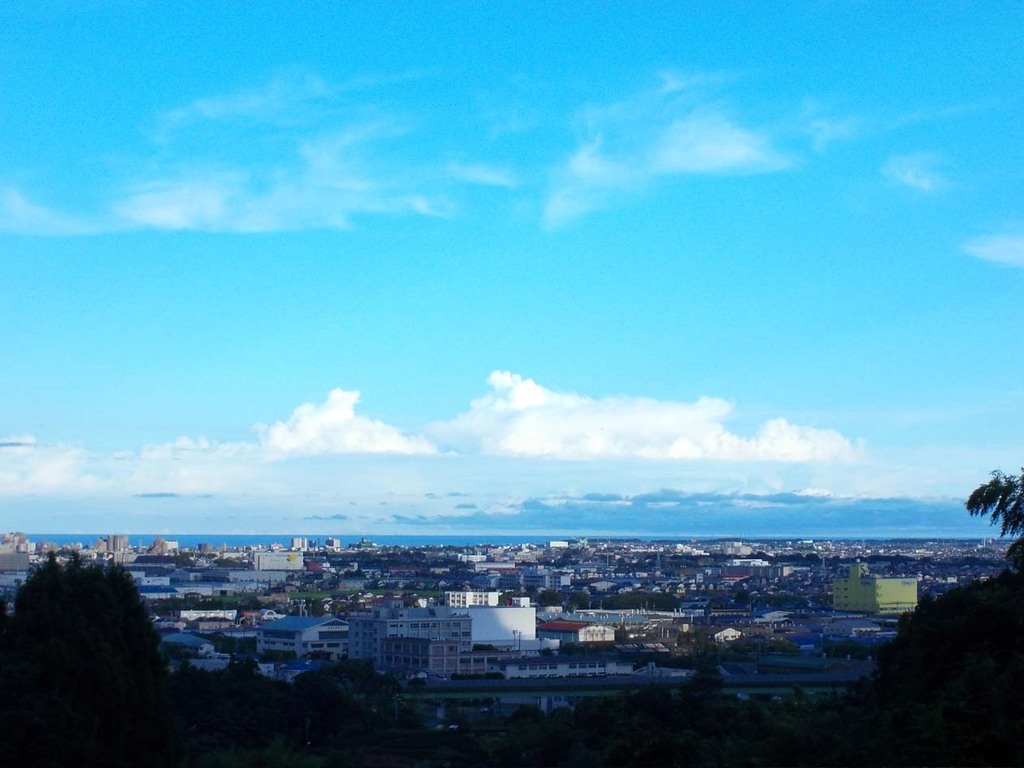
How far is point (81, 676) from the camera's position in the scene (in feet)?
44.4

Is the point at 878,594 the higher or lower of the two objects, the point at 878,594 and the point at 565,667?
the higher

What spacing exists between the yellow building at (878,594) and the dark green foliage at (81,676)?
74893 millimetres

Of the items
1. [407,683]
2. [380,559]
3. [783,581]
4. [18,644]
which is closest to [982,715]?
[18,644]

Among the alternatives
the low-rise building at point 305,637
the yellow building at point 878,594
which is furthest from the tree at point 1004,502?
the yellow building at point 878,594

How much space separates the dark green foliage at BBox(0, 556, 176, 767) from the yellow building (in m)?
74.9

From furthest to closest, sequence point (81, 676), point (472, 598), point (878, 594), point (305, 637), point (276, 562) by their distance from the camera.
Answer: point (276, 562) → point (472, 598) → point (878, 594) → point (305, 637) → point (81, 676)

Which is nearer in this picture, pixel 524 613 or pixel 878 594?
pixel 524 613

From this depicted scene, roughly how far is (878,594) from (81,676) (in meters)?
78.9

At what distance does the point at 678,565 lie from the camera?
15362 centimetres

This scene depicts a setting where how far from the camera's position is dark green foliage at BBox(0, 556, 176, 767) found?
12.8 meters

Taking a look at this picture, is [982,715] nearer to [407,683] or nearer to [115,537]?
[407,683]

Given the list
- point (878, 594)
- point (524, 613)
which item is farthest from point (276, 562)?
point (524, 613)

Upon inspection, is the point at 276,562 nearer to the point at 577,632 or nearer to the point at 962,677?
the point at 577,632

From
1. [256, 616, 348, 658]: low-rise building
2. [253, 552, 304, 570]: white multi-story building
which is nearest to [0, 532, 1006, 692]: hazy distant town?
[256, 616, 348, 658]: low-rise building
